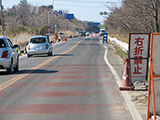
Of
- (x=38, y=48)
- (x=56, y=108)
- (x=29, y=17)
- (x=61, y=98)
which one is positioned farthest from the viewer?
(x=29, y=17)

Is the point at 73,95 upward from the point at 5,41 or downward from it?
downward

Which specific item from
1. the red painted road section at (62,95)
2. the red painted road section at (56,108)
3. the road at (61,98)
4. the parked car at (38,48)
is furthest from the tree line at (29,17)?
the red painted road section at (56,108)

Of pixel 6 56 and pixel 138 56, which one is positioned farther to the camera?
pixel 6 56

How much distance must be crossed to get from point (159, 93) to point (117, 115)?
1481mm

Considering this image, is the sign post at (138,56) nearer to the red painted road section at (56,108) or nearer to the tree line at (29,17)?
the red painted road section at (56,108)

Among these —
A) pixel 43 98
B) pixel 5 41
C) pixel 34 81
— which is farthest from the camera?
pixel 5 41

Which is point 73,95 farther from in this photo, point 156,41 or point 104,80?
point 156,41

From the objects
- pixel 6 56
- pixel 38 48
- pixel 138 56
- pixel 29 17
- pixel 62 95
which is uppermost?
pixel 29 17

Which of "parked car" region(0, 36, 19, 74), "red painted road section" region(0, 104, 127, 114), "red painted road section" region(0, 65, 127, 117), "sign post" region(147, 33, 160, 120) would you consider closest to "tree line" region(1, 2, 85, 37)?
"parked car" region(0, 36, 19, 74)

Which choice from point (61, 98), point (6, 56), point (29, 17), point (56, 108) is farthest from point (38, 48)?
point (29, 17)

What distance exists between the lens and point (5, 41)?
1709 cm

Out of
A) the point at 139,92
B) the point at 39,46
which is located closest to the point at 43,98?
the point at 139,92

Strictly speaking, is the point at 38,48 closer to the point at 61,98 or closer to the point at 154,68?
the point at 61,98

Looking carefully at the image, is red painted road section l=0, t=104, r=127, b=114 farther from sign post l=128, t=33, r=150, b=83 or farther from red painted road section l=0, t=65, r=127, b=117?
sign post l=128, t=33, r=150, b=83
